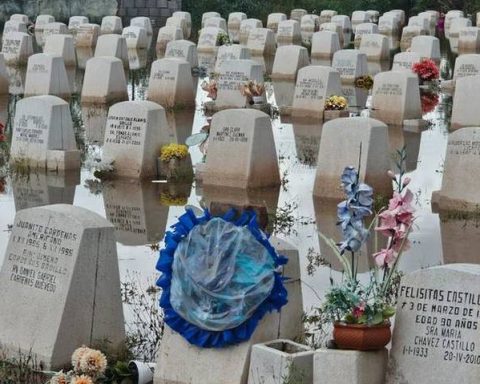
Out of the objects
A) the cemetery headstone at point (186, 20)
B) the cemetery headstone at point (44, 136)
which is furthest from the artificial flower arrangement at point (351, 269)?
the cemetery headstone at point (186, 20)

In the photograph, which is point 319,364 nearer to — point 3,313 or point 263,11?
point 3,313

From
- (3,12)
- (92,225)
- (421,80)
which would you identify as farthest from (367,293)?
(3,12)

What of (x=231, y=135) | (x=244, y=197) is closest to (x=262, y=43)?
(x=231, y=135)

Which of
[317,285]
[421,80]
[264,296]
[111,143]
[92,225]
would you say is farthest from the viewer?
[421,80]

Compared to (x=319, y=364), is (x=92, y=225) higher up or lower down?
higher up

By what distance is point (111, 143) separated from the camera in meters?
18.5

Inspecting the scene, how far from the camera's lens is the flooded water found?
1365 cm

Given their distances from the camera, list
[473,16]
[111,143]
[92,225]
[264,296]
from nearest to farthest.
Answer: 1. [264,296]
2. [92,225]
3. [111,143]
4. [473,16]

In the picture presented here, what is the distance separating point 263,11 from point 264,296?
4474 centimetres

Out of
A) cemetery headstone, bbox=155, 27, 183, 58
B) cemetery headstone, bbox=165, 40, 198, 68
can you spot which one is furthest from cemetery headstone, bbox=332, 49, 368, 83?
cemetery headstone, bbox=155, 27, 183, 58

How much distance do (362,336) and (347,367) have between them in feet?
0.71

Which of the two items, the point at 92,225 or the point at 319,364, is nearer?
the point at 319,364

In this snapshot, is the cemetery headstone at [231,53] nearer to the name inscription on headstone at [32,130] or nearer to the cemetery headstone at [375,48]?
the cemetery headstone at [375,48]

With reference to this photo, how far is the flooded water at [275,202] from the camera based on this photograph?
44.8 ft
